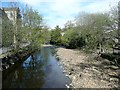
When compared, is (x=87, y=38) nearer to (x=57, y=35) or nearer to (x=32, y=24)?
(x=32, y=24)

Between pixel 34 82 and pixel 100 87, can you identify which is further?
pixel 34 82

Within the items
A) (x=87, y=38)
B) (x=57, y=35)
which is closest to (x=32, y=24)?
(x=87, y=38)

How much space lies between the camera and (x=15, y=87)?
49.1 feet

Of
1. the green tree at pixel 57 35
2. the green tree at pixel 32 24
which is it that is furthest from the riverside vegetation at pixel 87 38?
the green tree at pixel 57 35

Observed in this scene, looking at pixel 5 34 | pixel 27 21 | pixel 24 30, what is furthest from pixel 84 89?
pixel 27 21

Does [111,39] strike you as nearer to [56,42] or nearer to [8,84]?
[8,84]

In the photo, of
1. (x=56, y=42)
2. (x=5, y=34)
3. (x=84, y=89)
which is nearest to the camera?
(x=84, y=89)

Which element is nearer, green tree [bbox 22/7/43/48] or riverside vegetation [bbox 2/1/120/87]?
riverside vegetation [bbox 2/1/120/87]

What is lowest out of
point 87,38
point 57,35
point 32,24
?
point 57,35

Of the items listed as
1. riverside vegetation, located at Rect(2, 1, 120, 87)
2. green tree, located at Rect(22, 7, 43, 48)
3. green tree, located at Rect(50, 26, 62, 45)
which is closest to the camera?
riverside vegetation, located at Rect(2, 1, 120, 87)

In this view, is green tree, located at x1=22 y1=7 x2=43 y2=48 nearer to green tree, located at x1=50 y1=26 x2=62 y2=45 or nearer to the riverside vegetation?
the riverside vegetation

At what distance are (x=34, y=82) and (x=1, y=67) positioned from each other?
16.1ft

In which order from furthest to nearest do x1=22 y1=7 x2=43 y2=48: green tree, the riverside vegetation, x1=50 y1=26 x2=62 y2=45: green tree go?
x1=50 y1=26 x2=62 y2=45: green tree → x1=22 y1=7 x2=43 y2=48: green tree → the riverside vegetation

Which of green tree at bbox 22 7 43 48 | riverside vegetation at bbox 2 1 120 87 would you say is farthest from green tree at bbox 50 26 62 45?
green tree at bbox 22 7 43 48
